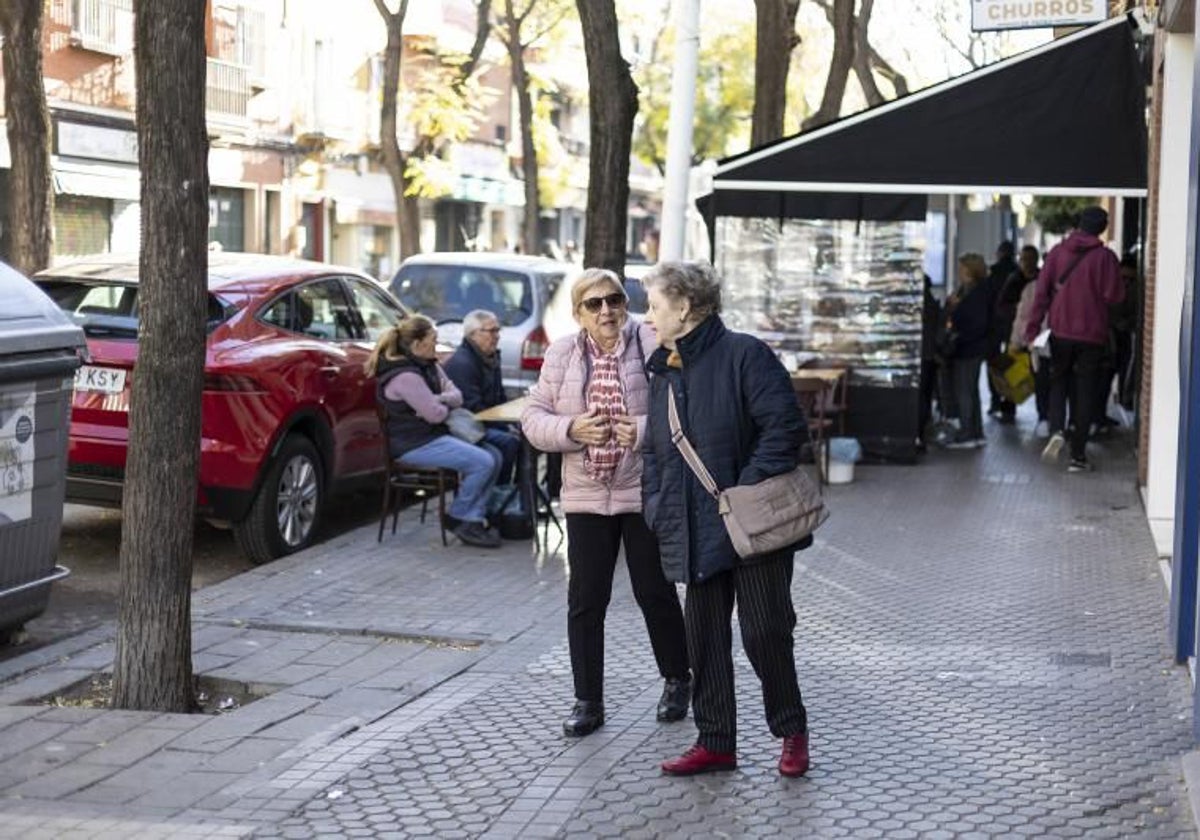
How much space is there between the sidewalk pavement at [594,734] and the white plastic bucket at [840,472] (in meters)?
3.31

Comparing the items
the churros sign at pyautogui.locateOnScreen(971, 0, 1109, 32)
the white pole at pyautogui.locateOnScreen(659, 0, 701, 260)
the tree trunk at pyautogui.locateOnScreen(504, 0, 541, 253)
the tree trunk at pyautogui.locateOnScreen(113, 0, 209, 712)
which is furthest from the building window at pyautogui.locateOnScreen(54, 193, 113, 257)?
the tree trunk at pyautogui.locateOnScreen(113, 0, 209, 712)

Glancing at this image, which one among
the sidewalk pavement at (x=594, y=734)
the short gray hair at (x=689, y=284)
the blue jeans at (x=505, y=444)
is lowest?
the sidewalk pavement at (x=594, y=734)

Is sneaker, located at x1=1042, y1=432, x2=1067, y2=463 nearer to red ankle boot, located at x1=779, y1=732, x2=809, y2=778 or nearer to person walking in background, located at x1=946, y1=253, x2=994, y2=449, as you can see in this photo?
person walking in background, located at x1=946, y1=253, x2=994, y2=449

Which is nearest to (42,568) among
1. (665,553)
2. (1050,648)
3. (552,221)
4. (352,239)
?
(665,553)

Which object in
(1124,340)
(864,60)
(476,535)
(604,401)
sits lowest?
(476,535)

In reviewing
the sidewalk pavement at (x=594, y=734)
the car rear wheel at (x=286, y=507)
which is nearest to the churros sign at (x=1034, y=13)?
the sidewalk pavement at (x=594, y=734)

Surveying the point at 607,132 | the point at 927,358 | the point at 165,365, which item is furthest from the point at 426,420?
the point at 927,358

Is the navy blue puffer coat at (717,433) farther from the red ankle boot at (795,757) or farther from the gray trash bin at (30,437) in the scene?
the gray trash bin at (30,437)

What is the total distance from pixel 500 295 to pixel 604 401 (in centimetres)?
1031

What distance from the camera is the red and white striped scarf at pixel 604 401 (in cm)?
682

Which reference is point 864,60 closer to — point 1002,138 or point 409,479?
point 1002,138

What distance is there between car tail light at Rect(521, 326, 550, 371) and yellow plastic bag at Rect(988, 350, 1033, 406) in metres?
4.68

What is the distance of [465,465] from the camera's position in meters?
11.1

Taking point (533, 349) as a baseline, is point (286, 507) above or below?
below
